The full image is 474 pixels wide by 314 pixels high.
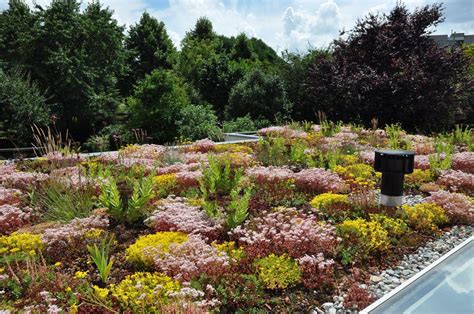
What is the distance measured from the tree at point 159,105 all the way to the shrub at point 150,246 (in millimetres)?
10215

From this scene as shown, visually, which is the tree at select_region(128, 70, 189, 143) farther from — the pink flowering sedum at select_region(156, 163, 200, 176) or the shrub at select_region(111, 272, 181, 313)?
the shrub at select_region(111, 272, 181, 313)

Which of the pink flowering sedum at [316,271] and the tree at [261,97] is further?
the tree at [261,97]

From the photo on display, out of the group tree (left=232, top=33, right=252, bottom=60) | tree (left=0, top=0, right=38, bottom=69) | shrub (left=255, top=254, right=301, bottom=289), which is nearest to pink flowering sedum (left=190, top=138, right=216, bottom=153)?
shrub (left=255, top=254, right=301, bottom=289)

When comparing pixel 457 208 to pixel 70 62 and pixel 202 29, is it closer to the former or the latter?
pixel 70 62

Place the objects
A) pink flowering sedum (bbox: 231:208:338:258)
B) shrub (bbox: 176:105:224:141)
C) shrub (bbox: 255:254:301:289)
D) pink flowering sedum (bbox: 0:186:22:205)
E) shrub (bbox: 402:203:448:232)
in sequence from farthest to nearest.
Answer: shrub (bbox: 176:105:224:141), pink flowering sedum (bbox: 0:186:22:205), shrub (bbox: 402:203:448:232), pink flowering sedum (bbox: 231:208:338:258), shrub (bbox: 255:254:301:289)

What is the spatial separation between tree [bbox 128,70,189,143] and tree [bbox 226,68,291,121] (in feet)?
11.9

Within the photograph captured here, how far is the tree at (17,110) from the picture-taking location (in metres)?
14.7

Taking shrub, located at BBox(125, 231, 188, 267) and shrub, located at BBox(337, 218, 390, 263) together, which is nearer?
shrub, located at BBox(125, 231, 188, 267)

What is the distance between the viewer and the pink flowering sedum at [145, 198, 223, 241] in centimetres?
465

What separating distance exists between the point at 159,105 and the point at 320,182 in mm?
9349

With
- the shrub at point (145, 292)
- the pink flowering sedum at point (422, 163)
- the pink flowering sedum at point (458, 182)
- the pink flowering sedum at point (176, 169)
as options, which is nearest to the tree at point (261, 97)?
the pink flowering sedum at point (422, 163)

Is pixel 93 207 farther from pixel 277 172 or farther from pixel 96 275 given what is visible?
pixel 277 172

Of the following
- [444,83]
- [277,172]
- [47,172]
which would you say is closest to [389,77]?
[444,83]

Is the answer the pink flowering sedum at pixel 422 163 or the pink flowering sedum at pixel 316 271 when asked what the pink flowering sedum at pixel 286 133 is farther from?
the pink flowering sedum at pixel 316 271
